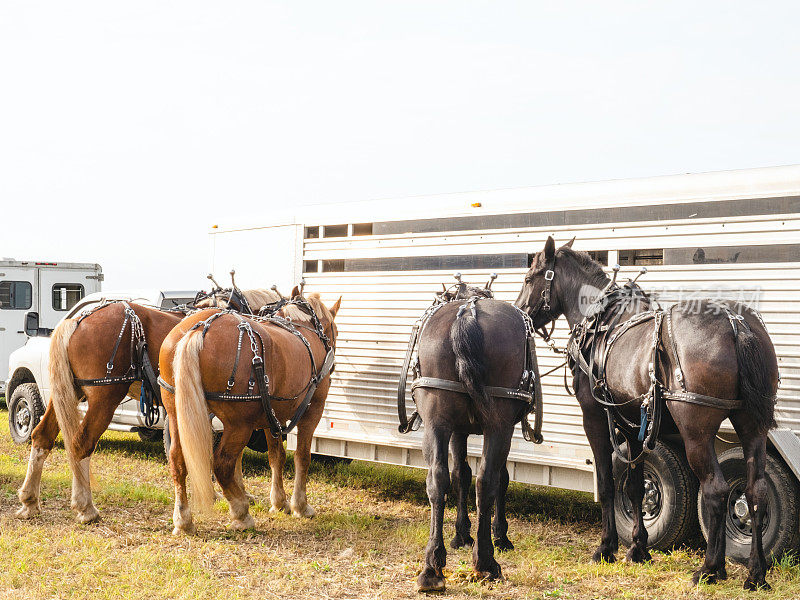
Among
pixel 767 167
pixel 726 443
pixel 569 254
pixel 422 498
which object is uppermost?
pixel 767 167

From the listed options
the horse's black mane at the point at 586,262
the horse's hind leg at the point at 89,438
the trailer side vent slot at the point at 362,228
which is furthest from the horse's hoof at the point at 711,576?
the horse's hind leg at the point at 89,438

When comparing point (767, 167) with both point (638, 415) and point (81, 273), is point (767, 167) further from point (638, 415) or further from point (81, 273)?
point (81, 273)

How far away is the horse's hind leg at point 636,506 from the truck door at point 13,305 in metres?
12.8

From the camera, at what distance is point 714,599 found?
17.3 feet

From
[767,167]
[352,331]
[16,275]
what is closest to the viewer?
[767,167]

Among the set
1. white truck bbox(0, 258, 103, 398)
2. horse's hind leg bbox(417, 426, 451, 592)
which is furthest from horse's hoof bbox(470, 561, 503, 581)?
white truck bbox(0, 258, 103, 398)

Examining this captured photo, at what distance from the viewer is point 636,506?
21.1 feet

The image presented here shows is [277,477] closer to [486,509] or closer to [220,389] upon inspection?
[220,389]

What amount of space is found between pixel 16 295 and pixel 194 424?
1112 cm

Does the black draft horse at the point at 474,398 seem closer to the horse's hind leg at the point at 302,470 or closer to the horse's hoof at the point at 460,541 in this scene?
the horse's hoof at the point at 460,541

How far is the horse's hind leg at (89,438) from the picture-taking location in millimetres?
7227

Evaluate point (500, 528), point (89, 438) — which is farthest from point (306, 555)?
point (89, 438)

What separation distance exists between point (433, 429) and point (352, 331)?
3.38 meters

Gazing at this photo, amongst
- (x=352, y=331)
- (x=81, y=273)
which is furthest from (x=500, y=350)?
(x=81, y=273)
